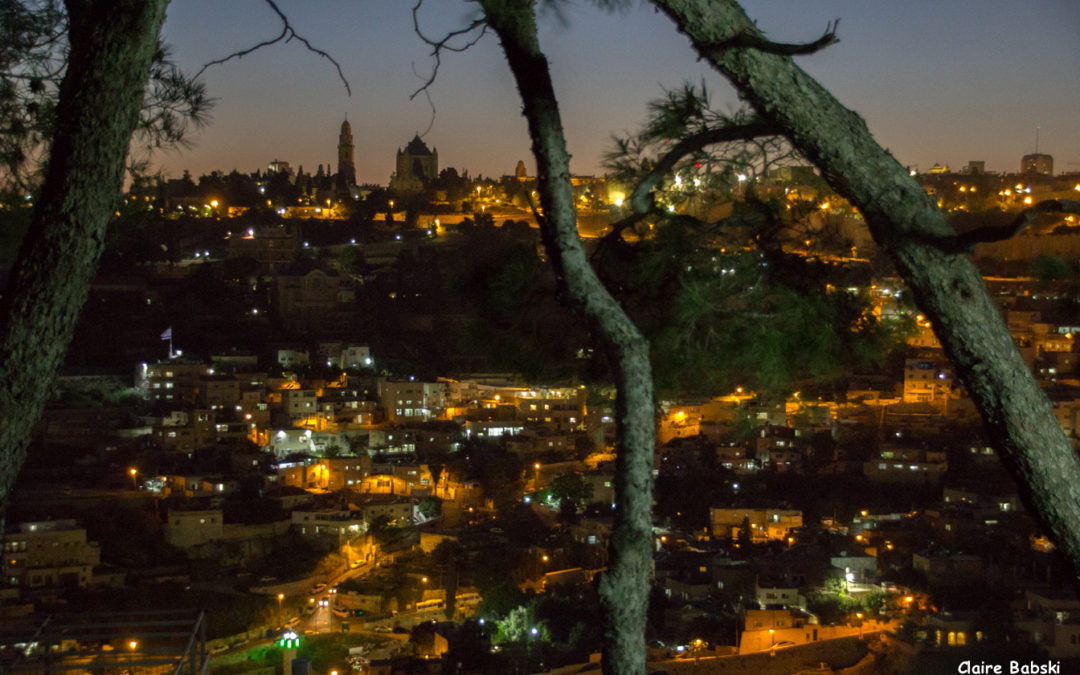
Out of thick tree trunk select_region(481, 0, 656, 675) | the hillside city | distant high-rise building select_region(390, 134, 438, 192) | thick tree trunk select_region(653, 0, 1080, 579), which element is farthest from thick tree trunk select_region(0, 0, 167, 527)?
distant high-rise building select_region(390, 134, 438, 192)

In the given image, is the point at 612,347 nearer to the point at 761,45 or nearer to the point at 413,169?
the point at 761,45

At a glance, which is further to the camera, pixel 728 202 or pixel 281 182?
pixel 281 182

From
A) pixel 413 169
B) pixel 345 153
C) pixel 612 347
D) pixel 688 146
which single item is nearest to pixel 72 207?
pixel 612 347

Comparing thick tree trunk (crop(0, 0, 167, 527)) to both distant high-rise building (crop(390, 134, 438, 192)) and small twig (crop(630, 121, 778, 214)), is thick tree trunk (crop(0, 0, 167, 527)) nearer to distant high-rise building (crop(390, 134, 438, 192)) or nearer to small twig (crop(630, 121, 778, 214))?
small twig (crop(630, 121, 778, 214))

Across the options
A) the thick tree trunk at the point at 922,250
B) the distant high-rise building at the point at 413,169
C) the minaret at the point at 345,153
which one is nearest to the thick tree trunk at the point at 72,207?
the thick tree trunk at the point at 922,250

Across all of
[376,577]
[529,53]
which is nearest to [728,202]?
[529,53]

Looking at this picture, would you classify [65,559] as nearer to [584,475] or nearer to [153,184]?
[584,475]
